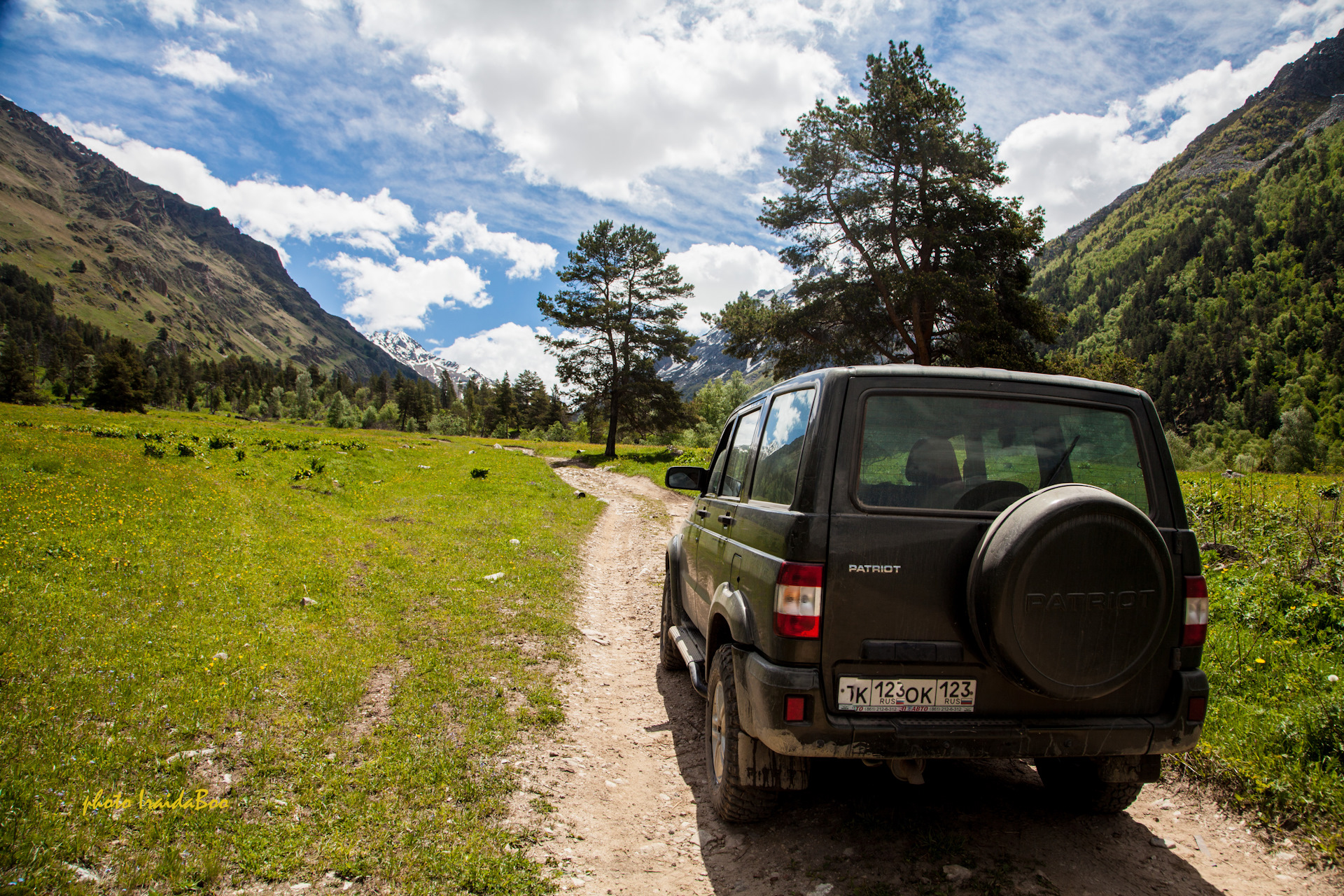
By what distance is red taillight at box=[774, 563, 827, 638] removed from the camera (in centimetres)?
282

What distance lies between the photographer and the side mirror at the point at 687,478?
5.60m

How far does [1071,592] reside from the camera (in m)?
2.67

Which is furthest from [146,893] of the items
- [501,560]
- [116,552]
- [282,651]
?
[501,560]

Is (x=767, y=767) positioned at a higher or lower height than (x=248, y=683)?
higher

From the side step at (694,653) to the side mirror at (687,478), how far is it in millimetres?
1261

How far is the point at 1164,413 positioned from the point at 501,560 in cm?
14541

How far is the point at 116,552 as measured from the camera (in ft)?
20.8

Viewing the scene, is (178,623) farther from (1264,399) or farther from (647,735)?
(1264,399)

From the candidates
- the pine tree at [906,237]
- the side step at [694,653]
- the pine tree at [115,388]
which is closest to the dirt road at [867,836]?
the side step at [694,653]

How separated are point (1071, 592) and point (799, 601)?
1176mm

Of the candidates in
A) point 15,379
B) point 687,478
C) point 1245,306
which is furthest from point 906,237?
point 1245,306

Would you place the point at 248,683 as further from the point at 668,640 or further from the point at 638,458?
the point at 638,458

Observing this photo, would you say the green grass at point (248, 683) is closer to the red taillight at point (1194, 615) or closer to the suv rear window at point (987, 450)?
the suv rear window at point (987, 450)

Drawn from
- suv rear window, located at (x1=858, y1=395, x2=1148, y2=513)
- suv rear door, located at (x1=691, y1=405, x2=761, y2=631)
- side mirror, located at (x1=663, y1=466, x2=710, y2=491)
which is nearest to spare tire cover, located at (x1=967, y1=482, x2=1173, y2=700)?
suv rear window, located at (x1=858, y1=395, x2=1148, y2=513)
